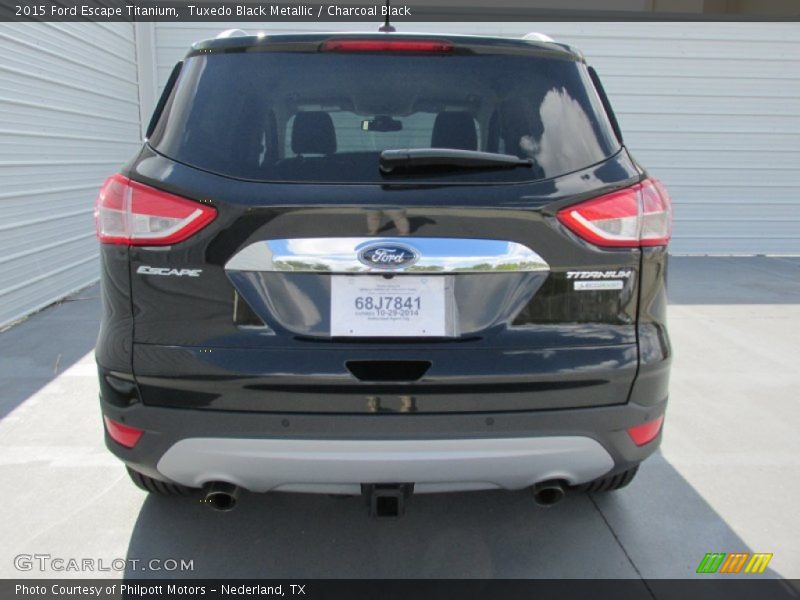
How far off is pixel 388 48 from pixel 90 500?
2.11 m

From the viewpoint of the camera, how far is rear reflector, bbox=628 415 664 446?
6.48ft

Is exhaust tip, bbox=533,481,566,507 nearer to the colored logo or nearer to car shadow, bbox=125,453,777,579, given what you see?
car shadow, bbox=125,453,777,579

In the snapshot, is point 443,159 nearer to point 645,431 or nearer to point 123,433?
point 645,431

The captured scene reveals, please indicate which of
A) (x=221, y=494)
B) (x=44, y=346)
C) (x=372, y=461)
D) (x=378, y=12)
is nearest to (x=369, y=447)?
(x=372, y=461)

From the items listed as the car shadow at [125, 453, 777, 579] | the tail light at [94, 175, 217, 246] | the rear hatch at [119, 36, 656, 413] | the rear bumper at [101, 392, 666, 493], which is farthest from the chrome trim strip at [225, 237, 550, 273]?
the car shadow at [125, 453, 777, 579]

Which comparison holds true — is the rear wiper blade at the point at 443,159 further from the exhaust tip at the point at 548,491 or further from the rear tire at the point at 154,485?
the rear tire at the point at 154,485

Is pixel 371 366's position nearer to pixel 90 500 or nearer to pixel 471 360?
pixel 471 360

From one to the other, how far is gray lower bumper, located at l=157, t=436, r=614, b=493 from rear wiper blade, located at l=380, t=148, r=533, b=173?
0.77 meters

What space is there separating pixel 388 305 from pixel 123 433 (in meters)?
0.88

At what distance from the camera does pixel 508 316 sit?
185 cm

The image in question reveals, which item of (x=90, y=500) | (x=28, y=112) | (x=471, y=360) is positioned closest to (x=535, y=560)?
(x=471, y=360)

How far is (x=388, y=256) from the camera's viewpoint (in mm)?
1790

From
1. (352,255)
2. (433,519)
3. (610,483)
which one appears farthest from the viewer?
(433,519)

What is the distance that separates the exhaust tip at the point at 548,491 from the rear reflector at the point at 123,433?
1182mm
